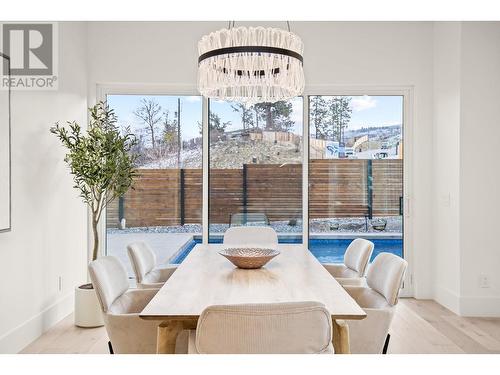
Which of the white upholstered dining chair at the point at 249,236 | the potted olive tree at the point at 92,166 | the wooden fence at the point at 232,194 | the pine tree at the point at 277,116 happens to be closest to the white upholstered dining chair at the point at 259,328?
the white upholstered dining chair at the point at 249,236

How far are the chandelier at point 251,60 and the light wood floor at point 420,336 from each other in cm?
198

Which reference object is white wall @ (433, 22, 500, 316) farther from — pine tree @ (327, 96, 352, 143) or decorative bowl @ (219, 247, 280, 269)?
decorative bowl @ (219, 247, 280, 269)

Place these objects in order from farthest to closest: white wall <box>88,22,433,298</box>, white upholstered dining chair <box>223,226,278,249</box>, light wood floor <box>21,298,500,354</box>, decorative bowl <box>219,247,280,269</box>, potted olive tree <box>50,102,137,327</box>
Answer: white wall <box>88,22,433,298</box>
white upholstered dining chair <box>223,226,278,249</box>
potted olive tree <box>50,102,137,327</box>
light wood floor <box>21,298,500,354</box>
decorative bowl <box>219,247,280,269</box>

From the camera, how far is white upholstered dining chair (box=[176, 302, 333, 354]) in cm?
149

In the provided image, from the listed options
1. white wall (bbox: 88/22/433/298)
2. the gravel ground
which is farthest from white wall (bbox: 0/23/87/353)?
the gravel ground

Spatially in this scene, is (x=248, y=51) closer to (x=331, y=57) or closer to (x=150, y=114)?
(x=331, y=57)

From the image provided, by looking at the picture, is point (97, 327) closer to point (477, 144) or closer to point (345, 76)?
point (345, 76)

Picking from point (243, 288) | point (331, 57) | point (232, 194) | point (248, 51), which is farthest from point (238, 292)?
point (331, 57)

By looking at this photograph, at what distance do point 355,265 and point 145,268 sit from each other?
1394mm

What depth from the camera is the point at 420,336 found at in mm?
3527

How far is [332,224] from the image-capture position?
4.86 metres

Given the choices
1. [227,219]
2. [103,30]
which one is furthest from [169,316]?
[103,30]

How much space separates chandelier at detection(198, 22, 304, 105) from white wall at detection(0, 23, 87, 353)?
149 cm
